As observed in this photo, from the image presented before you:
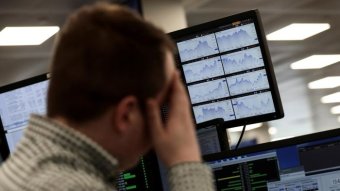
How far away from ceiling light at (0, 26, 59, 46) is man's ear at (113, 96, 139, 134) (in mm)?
5337

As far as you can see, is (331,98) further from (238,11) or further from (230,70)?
(230,70)

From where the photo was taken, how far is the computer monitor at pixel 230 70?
1.88m

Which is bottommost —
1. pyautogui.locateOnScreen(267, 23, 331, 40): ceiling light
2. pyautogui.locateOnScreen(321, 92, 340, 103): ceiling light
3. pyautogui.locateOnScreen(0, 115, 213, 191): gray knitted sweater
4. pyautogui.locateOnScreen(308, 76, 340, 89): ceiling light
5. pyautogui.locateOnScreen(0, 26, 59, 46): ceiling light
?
pyautogui.locateOnScreen(0, 115, 213, 191): gray knitted sweater

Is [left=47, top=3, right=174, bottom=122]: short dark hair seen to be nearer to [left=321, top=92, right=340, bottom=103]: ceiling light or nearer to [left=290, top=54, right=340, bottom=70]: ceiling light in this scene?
[left=290, top=54, right=340, bottom=70]: ceiling light

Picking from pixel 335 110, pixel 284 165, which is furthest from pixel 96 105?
pixel 335 110

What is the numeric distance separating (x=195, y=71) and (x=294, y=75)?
8.88 metres

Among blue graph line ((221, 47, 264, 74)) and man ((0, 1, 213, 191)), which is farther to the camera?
blue graph line ((221, 47, 264, 74))

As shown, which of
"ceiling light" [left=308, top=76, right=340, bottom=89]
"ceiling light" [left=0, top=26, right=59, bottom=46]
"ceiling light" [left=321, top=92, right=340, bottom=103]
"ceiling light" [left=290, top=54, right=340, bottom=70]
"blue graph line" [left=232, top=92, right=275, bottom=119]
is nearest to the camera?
"blue graph line" [left=232, top=92, right=275, bottom=119]

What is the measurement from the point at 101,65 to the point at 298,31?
7.52 m

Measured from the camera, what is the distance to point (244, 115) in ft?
6.31

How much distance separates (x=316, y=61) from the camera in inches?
395

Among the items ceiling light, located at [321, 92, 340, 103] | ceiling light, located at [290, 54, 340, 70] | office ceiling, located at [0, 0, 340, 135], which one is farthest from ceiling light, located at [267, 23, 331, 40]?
ceiling light, located at [321, 92, 340, 103]

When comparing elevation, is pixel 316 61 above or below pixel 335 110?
above

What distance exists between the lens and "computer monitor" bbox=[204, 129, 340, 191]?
1.52 metres
